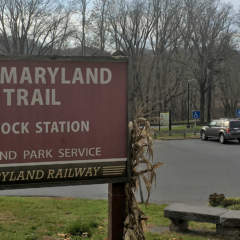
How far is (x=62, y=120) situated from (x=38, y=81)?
0.38 metres

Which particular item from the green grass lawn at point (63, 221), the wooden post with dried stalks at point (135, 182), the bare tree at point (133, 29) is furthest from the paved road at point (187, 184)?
the bare tree at point (133, 29)

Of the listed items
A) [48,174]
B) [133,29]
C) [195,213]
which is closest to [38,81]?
[48,174]

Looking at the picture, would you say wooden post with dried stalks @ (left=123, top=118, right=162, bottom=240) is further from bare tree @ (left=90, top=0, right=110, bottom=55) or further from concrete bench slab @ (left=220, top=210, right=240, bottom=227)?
bare tree @ (left=90, top=0, right=110, bottom=55)

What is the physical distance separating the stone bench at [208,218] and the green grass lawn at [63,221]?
0.16 meters

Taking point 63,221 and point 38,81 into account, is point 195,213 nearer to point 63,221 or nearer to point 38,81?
point 63,221

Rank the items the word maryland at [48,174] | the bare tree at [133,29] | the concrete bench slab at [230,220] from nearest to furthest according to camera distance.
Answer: the word maryland at [48,174] → the concrete bench slab at [230,220] → the bare tree at [133,29]

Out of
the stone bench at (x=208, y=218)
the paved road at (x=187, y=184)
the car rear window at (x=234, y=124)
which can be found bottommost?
the paved road at (x=187, y=184)

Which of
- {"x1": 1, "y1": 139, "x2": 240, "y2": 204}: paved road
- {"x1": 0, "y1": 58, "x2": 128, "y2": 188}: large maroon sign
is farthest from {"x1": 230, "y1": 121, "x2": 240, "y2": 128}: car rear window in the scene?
{"x1": 0, "y1": 58, "x2": 128, "y2": 188}: large maroon sign

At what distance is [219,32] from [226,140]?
33297 millimetres

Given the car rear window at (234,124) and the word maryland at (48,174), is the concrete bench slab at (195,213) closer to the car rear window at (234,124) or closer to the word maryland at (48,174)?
the word maryland at (48,174)

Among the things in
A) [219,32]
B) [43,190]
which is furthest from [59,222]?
[219,32]

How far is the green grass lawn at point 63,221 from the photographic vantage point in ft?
18.0

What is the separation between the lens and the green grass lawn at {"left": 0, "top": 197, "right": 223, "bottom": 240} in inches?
216

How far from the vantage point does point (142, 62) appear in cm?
5716
